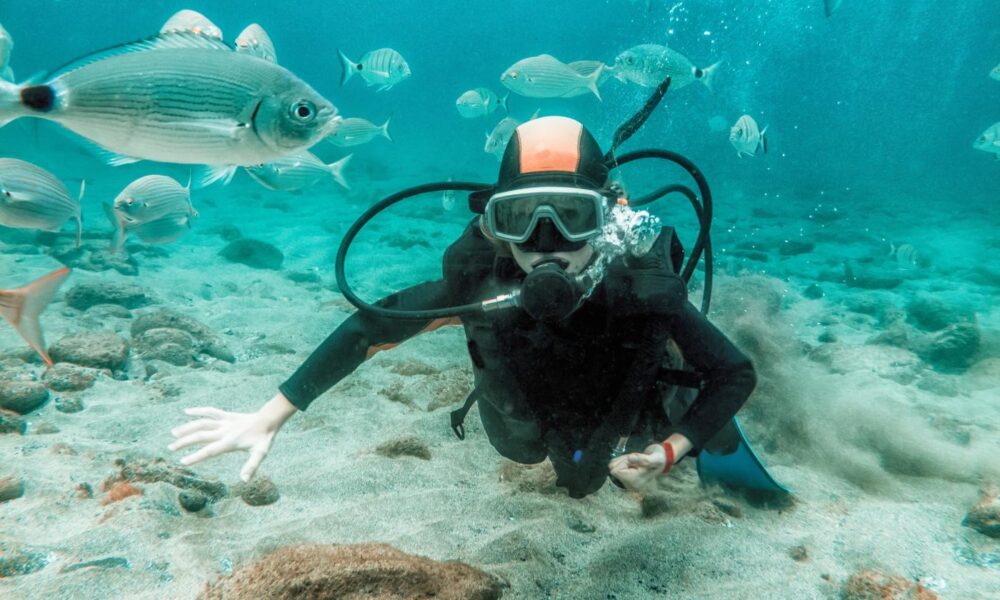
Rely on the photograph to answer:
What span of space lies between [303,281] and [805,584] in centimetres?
977

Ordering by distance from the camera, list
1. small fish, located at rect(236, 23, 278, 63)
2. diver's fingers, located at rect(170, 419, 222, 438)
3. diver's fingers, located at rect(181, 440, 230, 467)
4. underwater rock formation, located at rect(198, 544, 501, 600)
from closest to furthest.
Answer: underwater rock formation, located at rect(198, 544, 501, 600)
diver's fingers, located at rect(181, 440, 230, 467)
diver's fingers, located at rect(170, 419, 222, 438)
small fish, located at rect(236, 23, 278, 63)

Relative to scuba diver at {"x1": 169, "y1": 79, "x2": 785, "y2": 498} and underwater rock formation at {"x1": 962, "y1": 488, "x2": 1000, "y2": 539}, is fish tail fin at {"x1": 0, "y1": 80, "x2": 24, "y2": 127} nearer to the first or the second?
scuba diver at {"x1": 169, "y1": 79, "x2": 785, "y2": 498}

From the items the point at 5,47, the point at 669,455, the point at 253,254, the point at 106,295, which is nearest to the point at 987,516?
the point at 669,455

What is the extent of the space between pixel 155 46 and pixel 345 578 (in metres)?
2.29

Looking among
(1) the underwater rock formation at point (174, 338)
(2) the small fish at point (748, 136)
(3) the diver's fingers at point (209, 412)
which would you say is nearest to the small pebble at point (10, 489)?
(3) the diver's fingers at point (209, 412)

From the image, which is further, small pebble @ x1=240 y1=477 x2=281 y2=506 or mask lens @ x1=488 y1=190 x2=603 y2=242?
small pebble @ x1=240 y1=477 x2=281 y2=506

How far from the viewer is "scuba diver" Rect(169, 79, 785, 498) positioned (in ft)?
7.73

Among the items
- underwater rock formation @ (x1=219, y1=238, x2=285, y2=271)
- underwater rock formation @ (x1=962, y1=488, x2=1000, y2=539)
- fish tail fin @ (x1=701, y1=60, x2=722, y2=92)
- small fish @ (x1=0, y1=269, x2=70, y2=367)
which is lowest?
underwater rock formation @ (x1=219, y1=238, x2=285, y2=271)

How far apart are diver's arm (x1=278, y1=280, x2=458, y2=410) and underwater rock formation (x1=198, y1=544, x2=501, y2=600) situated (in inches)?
32.8

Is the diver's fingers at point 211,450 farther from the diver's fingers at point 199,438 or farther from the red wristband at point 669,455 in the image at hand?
the red wristband at point 669,455

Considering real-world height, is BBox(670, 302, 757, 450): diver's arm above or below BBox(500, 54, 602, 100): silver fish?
below

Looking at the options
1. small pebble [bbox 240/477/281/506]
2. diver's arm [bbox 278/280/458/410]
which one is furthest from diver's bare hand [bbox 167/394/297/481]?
small pebble [bbox 240/477/281/506]

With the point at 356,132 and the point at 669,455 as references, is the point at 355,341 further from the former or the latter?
the point at 356,132

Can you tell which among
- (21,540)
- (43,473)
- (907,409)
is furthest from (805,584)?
(43,473)
